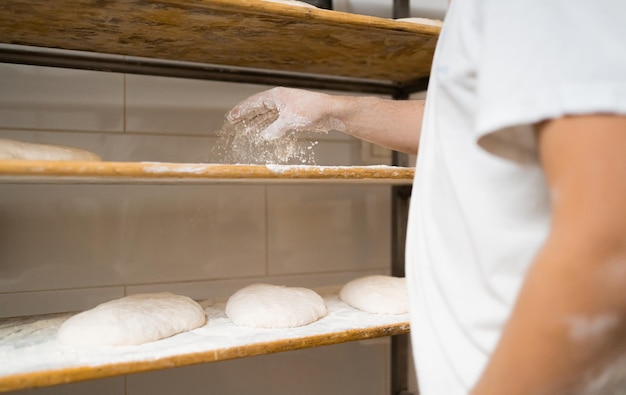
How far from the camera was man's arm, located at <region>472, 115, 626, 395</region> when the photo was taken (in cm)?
42

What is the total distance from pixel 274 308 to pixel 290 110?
0.43 metres

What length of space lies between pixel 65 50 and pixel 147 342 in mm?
790

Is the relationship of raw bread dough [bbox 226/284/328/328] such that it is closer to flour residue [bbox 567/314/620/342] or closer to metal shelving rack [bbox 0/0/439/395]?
metal shelving rack [bbox 0/0/439/395]

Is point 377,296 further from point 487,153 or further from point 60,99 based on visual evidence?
point 60,99

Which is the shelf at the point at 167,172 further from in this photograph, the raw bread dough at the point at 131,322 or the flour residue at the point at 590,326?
the flour residue at the point at 590,326

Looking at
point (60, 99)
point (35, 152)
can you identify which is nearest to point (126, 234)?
point (60, 99)

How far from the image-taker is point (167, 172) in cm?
93

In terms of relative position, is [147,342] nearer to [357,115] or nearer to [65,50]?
[357,115]

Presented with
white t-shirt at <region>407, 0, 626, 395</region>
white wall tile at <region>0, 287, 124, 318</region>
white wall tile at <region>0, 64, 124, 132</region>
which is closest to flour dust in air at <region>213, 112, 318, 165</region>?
white wall tile at <region>0, 64, 124, 132</region>

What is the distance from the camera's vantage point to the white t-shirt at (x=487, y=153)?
0.45m

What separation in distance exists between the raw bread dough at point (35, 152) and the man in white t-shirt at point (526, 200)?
70 cm

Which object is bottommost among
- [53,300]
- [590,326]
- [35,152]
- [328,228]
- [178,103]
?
[53,300]

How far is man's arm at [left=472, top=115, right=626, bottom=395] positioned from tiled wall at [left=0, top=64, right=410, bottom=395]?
114 centimetres

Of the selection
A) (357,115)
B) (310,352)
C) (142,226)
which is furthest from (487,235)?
(310,352)
